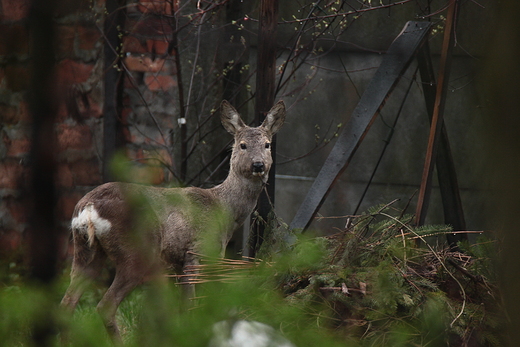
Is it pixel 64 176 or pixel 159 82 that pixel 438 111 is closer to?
pixel 159 82

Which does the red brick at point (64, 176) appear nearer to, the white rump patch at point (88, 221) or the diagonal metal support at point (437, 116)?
the white rump patch at point (88, 221)

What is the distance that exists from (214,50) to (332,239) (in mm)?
2491

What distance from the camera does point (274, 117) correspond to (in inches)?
166

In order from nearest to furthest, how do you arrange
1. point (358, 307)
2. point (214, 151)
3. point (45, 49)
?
point (45, 49) → point (358, 307) → point (214, 151)

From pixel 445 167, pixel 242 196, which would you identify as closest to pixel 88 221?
pixel 242 196

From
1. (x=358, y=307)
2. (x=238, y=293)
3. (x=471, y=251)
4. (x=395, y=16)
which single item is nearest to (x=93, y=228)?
(x=358, y=307)

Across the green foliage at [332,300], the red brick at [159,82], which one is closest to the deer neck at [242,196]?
the green foliage at [332,300]

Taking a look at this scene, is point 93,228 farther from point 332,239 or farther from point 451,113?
point 451,113

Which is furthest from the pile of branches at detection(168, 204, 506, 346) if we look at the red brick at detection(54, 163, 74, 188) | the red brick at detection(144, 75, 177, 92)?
the red brick at detection(144, 75, 177, 92)

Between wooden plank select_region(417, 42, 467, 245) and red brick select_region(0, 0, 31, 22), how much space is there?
398 centimetres

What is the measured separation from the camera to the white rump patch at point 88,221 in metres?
3.69

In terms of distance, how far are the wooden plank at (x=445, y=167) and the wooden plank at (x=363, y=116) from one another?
0.21m

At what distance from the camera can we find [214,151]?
19.0 feet

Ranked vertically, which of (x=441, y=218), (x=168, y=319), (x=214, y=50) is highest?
(x=214, y=50)
